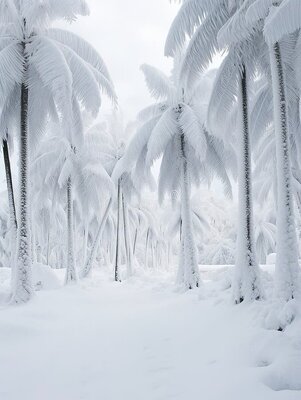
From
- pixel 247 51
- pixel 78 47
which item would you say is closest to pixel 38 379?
pixel 247 51

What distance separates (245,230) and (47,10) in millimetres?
8040

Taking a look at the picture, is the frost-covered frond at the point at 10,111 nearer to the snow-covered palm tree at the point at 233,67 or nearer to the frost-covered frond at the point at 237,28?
the snow-covered palm tree at the point at 233,67

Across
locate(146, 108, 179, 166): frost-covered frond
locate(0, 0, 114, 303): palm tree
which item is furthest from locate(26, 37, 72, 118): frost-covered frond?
locate(146, 108, 179, 166): frost-covered frond

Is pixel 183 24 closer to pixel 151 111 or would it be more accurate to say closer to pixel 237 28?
pixel 237 28

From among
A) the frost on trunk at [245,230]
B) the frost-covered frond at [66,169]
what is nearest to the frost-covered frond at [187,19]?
the frost on trunk at [245,230]

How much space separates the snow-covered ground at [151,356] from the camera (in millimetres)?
4535

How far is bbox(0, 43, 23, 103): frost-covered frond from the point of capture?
36.7ft

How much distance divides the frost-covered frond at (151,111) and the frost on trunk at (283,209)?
8.90 metres

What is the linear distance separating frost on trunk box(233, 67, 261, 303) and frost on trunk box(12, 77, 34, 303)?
591 cm

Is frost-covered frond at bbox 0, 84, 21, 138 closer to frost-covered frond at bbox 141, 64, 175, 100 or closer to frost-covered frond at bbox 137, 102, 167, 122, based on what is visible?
frost-covered frond at bbox 141, 64, 175, 100

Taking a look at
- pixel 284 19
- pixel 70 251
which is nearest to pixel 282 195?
pixel 284 19

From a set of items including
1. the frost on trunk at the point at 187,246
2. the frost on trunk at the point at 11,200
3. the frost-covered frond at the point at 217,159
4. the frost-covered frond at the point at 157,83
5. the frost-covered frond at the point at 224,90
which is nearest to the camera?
the frost-covered frond at the point at 224,90

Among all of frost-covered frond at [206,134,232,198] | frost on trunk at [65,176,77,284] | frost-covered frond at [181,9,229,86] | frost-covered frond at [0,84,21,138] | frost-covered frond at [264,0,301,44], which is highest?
frost-covered frond at [181,9,229,86]

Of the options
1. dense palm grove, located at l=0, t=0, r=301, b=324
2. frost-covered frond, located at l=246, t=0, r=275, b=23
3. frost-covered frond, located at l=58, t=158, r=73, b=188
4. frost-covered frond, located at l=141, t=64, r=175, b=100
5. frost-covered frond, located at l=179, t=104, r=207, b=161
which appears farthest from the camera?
frost-covered frond, located at l=58, t=158, r=73, b=188
